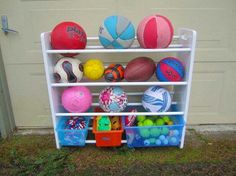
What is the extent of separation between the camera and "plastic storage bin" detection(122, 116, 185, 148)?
2084 mm

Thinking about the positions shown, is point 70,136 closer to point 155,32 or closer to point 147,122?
point 147,122

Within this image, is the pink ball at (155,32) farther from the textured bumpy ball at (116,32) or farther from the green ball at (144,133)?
the green ball at (144,133)

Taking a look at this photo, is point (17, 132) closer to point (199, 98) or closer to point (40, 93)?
point (40, 93)

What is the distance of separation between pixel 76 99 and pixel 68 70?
0.27 meters

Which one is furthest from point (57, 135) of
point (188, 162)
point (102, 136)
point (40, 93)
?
point (188, 162)

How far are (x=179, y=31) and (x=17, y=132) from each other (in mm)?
2148

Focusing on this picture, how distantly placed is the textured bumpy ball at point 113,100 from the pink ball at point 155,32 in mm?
520

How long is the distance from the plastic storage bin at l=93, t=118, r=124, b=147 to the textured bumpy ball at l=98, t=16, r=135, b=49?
0.82m

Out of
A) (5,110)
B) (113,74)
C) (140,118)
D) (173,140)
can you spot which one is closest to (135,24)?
(113,74)

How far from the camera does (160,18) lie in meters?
1.81

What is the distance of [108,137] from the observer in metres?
2.12

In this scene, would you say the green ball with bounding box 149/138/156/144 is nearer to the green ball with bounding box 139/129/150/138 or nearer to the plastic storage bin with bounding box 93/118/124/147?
the green ball with bounding box 139/129/150/138

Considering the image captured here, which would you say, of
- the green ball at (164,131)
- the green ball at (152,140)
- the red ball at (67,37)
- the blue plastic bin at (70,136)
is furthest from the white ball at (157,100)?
the red ball at (67,37)

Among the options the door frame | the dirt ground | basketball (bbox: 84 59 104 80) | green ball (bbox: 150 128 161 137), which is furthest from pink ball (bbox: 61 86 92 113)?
the door frame
